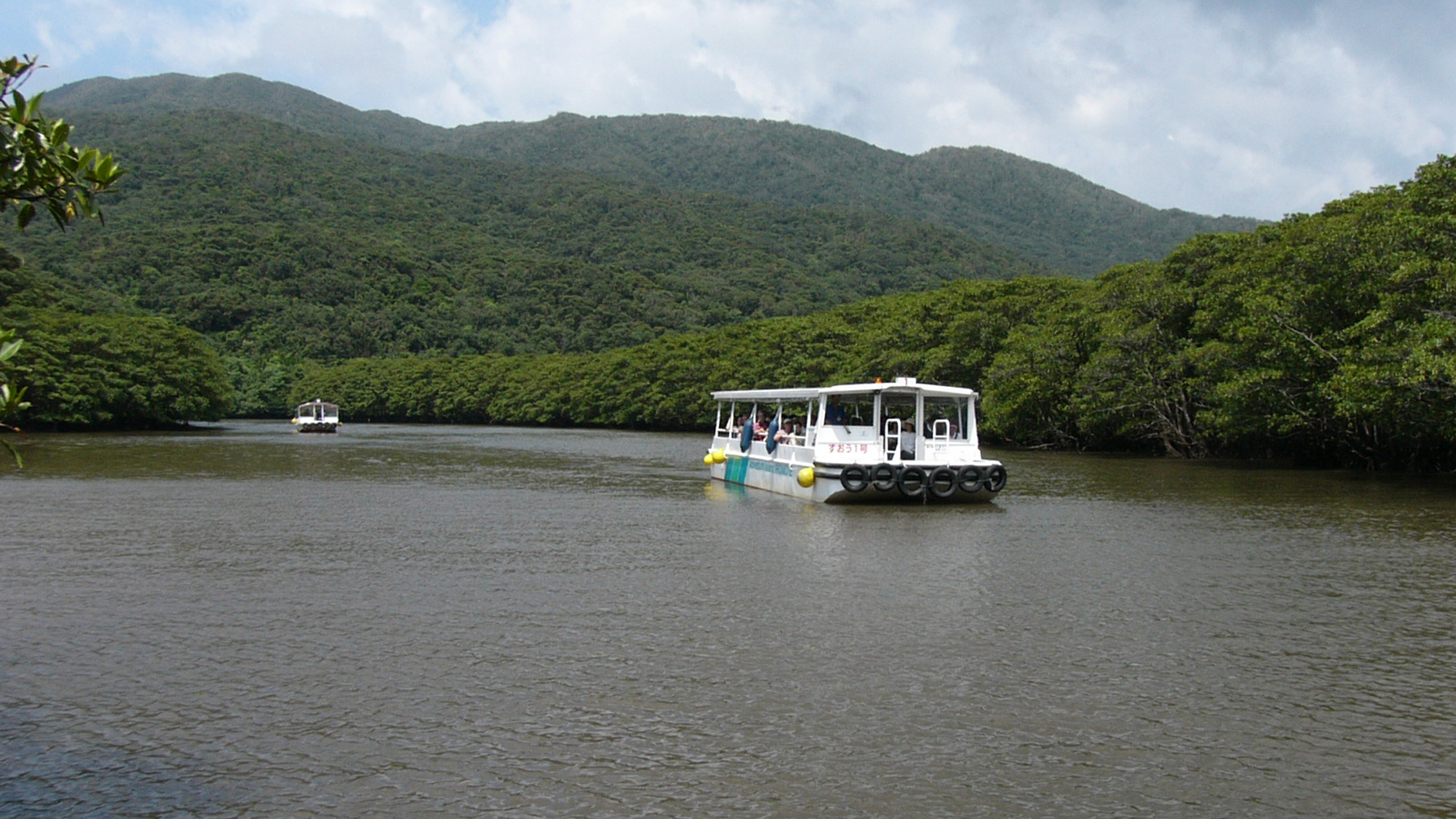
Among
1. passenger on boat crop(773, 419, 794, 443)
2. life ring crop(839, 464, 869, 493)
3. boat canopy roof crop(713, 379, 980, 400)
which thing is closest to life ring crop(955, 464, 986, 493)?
boat canopy roof crop(713, 379, 980, 400)

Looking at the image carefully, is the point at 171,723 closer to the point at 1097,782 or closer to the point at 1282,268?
the point at 1097,782

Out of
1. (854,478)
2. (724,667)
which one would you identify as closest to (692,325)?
(854,478)

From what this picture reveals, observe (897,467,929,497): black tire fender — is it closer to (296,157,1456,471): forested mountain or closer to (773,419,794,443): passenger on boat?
(773,419,794,443): passenger on boat

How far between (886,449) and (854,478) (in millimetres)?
1562

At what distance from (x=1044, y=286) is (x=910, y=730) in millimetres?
55202

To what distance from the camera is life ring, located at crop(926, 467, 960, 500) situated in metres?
27.9

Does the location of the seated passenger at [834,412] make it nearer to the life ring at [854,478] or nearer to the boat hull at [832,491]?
the boat hull at [832,491]

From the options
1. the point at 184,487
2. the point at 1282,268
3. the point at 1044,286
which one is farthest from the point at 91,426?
the point at 1282,268

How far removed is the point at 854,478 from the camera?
27469 millimetres

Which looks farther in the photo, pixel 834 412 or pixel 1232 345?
pixel 1232 345

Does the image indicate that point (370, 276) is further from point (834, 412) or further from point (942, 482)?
point (942, 482)

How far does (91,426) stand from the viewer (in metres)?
76.9

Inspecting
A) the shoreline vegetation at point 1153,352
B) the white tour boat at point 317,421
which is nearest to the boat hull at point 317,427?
the white tour boat at point 317,421

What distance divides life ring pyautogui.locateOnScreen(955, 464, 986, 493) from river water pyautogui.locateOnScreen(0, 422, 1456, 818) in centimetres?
365
